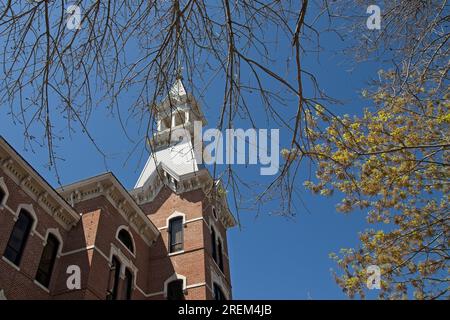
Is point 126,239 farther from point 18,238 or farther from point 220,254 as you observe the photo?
point 220,254

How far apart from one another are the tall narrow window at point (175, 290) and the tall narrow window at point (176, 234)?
2.03 metres

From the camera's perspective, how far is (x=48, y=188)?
709 inches

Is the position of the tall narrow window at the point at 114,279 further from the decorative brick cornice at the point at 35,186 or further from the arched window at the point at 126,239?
the decorative brick cornice at the point at 35,186

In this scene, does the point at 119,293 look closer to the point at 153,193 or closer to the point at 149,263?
the point at 149,263

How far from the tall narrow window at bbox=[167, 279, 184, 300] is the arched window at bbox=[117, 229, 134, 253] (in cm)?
264

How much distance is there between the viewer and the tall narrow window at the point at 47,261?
1700 cm

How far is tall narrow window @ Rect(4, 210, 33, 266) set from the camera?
1559cm

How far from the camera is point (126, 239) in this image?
22.0 meters

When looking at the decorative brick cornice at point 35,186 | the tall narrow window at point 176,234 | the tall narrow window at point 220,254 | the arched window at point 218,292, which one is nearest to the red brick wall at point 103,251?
the decorative brick cornice at point 35,186

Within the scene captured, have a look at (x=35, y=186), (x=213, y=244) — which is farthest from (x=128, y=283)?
(x=213, y=244)

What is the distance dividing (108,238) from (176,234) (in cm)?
582
